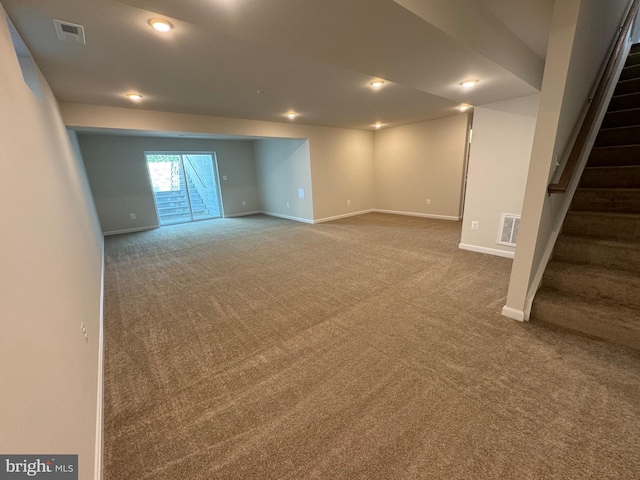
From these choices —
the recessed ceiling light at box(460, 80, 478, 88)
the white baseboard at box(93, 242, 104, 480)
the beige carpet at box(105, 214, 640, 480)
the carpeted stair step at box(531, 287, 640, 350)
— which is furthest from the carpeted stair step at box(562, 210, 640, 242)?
the white baseboard at box(93, 242, 104, 480)

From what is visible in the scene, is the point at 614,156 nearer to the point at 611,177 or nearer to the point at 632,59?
the point at 611,177

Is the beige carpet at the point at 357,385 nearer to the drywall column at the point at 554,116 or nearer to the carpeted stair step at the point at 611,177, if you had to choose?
the drywall column at the point at 554,116

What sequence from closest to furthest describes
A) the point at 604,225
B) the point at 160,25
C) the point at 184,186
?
the point at 160,25
the point at 604,225
the point at 184,186

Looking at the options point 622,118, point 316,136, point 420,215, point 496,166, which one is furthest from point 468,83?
point 420,215

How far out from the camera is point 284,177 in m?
7.06

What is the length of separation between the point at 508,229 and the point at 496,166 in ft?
3.02

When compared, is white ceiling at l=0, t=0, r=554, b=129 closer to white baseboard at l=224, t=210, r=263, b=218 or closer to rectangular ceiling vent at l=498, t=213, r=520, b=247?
rectangular ceiling vent at l=498, t=213, r=520, b=247

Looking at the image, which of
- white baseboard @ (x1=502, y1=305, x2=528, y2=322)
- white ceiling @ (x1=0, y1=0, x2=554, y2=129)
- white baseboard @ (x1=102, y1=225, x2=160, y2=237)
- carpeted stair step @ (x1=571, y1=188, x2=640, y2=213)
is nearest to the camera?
white ceiling @ (x1=0, y1=0, x2=554, y2=129)

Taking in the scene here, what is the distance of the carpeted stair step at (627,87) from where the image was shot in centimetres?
319

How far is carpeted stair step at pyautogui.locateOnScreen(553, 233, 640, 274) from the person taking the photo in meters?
2.14

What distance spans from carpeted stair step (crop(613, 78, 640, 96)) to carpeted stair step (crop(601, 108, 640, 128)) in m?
0.62

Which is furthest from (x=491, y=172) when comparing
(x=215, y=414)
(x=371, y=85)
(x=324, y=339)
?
(x=215, y=414)

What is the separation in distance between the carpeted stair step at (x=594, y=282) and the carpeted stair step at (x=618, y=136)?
5.31ft

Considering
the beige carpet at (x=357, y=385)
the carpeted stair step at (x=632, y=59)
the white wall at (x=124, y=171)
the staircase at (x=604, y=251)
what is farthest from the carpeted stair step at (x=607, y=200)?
the white wall at (x=124, y=171)
